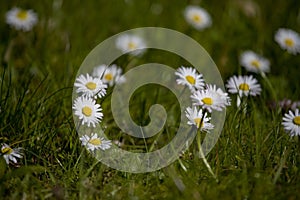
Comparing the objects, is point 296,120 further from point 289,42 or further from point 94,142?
point 289,42

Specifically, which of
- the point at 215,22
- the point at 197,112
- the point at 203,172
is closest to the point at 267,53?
the point at 215,22

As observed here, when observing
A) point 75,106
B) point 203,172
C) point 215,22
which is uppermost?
point 215,22

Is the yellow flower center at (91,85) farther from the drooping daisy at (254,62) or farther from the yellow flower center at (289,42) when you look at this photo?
the yellow flower center at (289,42)

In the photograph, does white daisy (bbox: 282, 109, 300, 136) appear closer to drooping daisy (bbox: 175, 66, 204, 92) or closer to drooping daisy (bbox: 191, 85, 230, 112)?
drooping daisy (bbox: 191, 85, 230, 112)

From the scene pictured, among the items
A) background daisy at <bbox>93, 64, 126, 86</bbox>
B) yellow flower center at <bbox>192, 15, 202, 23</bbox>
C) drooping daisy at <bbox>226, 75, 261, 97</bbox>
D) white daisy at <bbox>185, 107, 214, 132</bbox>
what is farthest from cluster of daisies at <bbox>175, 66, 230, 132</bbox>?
yellow flower center at <bbox>192, 15, 202, 23</bbox>

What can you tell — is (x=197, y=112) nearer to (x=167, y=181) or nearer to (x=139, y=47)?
(x=167, y=181)

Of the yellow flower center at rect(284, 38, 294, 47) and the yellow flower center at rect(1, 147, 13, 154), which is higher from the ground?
the yellow flower center at rect(284, 38, 294, 47)

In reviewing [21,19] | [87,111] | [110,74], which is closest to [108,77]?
[110,74]

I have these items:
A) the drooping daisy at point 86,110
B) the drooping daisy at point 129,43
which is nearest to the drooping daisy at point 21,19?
the drooping daisy at point 129,43
